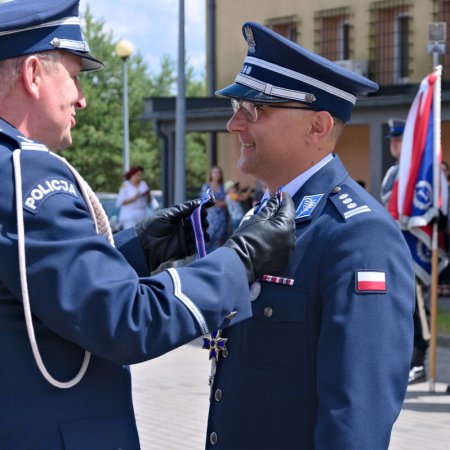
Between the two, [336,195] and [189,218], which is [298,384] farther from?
[189,218]

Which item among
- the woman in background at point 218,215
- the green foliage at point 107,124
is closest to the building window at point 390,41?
the woman in background at point 218,215

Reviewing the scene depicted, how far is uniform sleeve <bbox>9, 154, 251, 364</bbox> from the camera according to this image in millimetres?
2225

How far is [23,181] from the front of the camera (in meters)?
2.28

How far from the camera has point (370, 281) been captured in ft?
8.52

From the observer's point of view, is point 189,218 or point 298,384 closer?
point 298,384

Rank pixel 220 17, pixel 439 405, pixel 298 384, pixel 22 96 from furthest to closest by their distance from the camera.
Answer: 1. pixel 220 17
2. pixel 439 405
3. pixel 298 384
4. pixel 22 96

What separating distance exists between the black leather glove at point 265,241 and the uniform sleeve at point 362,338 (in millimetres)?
178

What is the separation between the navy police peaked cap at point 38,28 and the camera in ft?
7.97

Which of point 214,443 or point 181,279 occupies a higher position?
point 181,279

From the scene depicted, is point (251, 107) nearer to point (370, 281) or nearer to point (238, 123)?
point (238, 123)

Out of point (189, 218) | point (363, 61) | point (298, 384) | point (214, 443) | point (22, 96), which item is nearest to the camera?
point (22, 96)

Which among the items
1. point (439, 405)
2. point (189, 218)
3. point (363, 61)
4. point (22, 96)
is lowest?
point (439, 405)

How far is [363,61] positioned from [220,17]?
4363 mm

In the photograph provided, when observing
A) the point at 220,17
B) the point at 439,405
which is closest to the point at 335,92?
the point at 439,405
